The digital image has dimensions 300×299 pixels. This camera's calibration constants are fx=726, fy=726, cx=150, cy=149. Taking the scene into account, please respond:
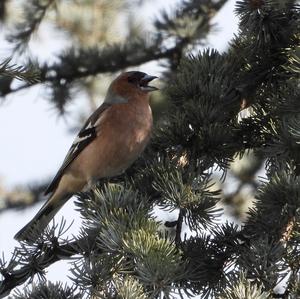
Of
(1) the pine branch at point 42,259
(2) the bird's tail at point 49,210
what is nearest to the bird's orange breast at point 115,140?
(2) the bird's tail at point 49,210

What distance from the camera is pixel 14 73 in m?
3.44

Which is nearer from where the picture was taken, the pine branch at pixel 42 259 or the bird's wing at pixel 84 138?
the pine branch at pixel 42 259

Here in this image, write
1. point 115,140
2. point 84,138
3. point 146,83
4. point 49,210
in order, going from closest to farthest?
point 49,210 → point 115,140 → point 84,138 → point 146,83

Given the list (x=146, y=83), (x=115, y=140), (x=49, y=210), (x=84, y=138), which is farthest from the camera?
(x=146, y=83)

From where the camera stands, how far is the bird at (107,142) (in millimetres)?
4980

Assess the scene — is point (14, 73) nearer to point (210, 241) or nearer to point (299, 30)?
point (210, 241)

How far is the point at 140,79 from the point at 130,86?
0.09 meters

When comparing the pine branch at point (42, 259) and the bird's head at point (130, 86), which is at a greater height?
the bird's head at point (130, 86)

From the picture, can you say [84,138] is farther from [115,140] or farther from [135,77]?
[135,77]

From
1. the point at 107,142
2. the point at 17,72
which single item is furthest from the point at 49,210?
the point at 17,72

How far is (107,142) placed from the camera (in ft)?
16.9

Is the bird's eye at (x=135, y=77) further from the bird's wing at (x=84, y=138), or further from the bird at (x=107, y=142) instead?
the bird's wing at (x=84, y=138)

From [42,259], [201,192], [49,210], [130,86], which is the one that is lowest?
[42,259]

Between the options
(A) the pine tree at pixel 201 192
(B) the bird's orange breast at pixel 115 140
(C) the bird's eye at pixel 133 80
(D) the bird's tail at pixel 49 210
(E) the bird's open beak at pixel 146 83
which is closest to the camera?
(A) the pine tree at pixel 201 192
